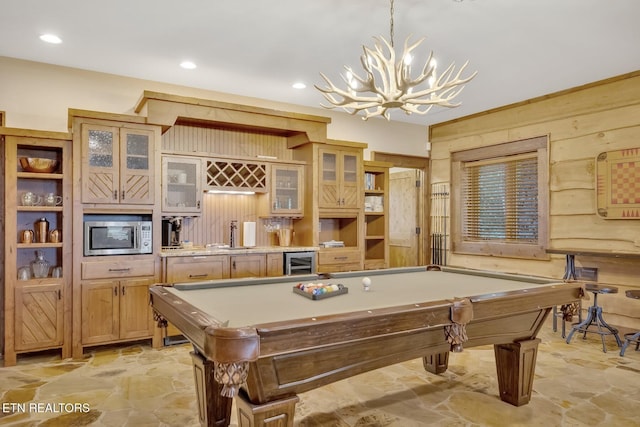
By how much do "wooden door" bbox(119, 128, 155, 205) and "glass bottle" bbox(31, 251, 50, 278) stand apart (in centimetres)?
88

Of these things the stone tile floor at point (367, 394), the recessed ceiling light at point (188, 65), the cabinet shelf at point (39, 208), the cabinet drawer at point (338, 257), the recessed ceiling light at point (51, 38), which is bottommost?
the stone tile floor at point (367, 394)

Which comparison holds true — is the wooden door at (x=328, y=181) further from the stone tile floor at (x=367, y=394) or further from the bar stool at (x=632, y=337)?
the bar stool at (x=632, y=337)

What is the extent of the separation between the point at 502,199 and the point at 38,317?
551cm

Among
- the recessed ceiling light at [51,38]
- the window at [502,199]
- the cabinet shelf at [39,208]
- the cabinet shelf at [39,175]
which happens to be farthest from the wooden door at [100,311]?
the window at [502,199]

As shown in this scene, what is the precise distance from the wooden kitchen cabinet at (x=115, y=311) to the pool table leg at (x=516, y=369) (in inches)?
124

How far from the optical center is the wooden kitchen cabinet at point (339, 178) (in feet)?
17.2

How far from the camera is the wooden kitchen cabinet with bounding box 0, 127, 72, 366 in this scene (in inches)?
143

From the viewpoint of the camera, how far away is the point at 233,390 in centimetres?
156

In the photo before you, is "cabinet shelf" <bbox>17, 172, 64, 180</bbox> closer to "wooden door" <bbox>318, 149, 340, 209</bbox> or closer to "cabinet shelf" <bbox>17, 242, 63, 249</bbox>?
"cabinet shelf" <bbox>17, 242, 63, 249</bbox>

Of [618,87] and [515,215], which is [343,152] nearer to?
[515,215]

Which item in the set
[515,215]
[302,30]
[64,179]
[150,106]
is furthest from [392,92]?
[515,215]

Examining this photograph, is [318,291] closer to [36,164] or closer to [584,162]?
[36,164]

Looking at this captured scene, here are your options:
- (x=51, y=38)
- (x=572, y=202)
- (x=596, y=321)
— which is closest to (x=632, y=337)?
(x=596, y=321)

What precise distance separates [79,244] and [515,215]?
5101mm
